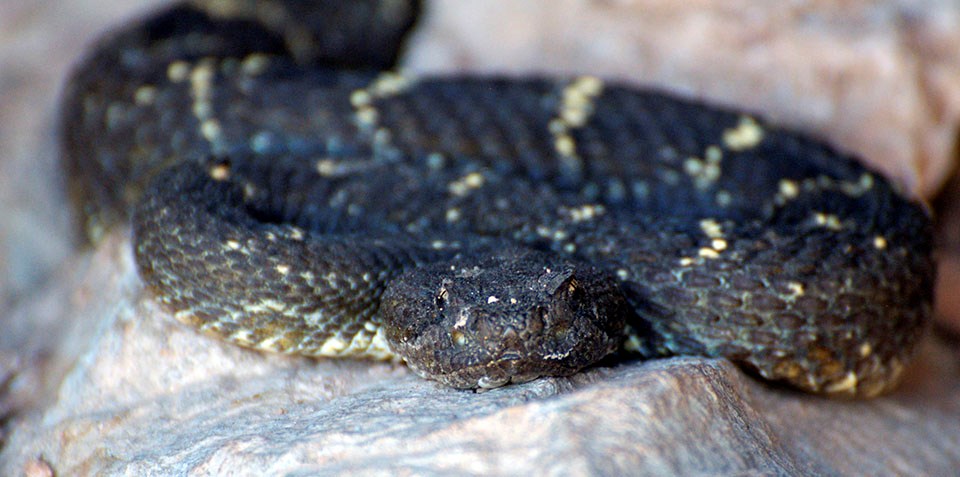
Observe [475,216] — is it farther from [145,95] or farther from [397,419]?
[145,95]

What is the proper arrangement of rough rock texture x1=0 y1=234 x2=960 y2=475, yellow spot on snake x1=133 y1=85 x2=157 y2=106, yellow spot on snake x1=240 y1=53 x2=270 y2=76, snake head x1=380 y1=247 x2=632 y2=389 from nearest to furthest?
rough rock texture x1=0 y1=234 x2=960 y2=475, snake head x1=380 y1=247 x2=632 y2=389, yellow spot on snake x1=133 y1=85 x2=157 y2=106, yellow spot on snake x1=240 y1=53 x2=270 y2=76

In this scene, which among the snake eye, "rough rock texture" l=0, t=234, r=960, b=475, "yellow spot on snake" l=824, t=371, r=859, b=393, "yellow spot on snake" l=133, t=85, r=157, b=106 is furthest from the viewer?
"yellow spot on snake" l=133, t=85, r=157, b=106

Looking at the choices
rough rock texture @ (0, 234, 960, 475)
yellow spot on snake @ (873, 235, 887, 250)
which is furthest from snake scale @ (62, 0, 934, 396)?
rough rock texture @ (0, 234, 960, 475)

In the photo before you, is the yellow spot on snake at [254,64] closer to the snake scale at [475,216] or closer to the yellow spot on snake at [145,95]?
the snake scale at [475,216]

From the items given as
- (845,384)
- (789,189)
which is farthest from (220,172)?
(845,384)

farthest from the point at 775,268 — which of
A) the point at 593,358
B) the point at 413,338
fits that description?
the point at 413,338

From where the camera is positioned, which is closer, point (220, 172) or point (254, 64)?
point (220, 172)

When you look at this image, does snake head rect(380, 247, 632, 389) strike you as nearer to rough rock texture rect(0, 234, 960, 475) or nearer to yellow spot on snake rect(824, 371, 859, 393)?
rough rock texture rect(0, 234, 960, 475)
